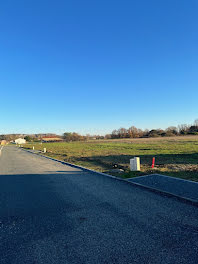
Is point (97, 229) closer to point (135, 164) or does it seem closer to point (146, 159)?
point (135, 164)

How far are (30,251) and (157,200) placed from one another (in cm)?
398

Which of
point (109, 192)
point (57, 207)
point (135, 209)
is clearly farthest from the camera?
point (109, 192)

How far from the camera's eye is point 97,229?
373 cm

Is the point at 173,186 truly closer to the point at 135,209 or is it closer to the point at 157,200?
the point at 157,200

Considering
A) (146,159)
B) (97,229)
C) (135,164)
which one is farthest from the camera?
(146,159)

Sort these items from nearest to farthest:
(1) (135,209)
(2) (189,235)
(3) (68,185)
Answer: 1. (2) (189,235)
2. (1) (135,209)
3. (3) (68,185)

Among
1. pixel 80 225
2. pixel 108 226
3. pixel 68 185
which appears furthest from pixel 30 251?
pixel 68 185

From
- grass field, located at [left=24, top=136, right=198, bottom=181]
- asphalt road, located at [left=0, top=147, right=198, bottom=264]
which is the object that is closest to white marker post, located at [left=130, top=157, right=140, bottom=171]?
grass field, located at [left=24, top=136, right=198, bottom=181]

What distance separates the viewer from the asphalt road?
9.41 feet

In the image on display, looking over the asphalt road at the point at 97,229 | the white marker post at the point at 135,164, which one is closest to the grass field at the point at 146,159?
the white marker post at the point at 135,164

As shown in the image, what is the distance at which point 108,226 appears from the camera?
3.85 m

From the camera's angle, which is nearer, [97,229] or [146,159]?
[97,229]

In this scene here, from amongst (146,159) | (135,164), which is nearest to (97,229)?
(135,164)

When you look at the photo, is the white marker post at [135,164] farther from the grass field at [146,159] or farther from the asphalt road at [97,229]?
the asphalt road at [97,229]
